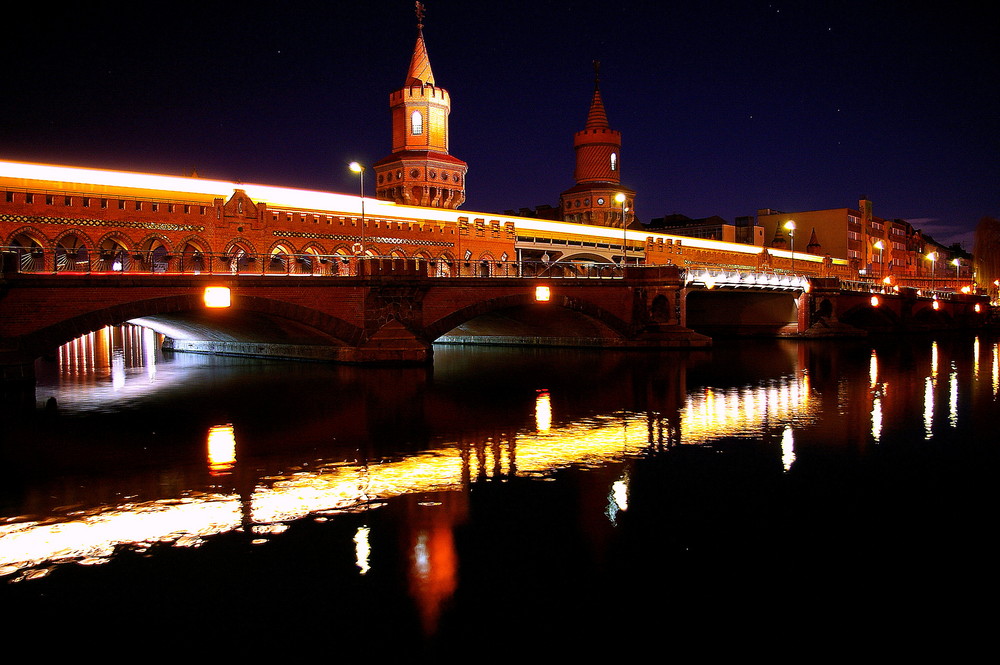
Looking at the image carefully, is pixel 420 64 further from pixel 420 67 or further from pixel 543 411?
pixel 543 411

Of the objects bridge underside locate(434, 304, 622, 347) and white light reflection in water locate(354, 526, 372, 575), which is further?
bridge underside locate(434, 304, 622, 347)

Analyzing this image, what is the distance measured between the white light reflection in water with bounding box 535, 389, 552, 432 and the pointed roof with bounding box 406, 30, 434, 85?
177 feet

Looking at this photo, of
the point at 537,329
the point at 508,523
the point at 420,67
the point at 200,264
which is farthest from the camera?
the point at 420,67

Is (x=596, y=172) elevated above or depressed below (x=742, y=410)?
above

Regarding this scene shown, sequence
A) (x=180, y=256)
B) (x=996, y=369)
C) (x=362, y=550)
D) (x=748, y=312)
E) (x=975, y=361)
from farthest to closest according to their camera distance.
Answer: (x=748, y=312) → (x=975, y=361) → (x=996, y=369) → (x=180, y=256) → (x=362, y=550)

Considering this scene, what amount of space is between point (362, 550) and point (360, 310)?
2047 centimetres

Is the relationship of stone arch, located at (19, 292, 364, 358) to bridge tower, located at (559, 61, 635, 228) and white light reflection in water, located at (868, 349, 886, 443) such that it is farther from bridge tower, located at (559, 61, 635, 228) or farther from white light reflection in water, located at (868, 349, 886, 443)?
bridge tower, located at (559, 61, 635, 228)

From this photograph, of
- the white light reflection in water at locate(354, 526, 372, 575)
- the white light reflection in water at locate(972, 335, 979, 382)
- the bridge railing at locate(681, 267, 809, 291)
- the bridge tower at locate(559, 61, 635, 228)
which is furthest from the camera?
the bridge tower at locate(559, 61, 635, 228)

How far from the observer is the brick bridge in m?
21.8

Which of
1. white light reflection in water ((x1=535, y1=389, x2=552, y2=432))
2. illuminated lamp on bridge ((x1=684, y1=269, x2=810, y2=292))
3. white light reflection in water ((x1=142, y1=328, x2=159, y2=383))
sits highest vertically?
illuminated lamp on bridge ((x1=684, y1=269, x2=810, y2=292))

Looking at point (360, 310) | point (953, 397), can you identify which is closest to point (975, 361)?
point (953, 397)

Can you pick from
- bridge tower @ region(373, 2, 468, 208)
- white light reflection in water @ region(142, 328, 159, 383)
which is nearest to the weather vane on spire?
bridge tower @ region(373, 2, 468, 208)

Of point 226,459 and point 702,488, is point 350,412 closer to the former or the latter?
point 226,459

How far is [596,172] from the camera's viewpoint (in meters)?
89.6
